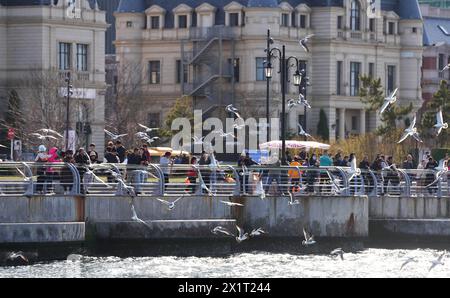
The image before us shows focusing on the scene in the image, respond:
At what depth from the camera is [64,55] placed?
11788 centimetres

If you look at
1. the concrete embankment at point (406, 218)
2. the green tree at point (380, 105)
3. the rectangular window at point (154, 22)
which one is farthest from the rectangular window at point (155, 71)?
the concrete embankment at point (406, 218)

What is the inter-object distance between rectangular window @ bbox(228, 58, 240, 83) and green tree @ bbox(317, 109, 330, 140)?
20.5ft

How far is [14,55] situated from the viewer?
116 metres

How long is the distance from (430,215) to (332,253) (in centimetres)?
844

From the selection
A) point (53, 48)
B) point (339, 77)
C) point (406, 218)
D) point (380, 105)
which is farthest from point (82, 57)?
point (406, 218)

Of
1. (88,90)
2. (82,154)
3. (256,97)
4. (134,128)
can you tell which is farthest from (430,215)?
(256,97)

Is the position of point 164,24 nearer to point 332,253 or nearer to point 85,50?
point 85,50

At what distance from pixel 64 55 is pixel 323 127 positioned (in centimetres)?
2362

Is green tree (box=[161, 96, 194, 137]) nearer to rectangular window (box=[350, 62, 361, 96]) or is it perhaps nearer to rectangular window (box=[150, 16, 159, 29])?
rectangular window (box=[150, 16, 159, 29])

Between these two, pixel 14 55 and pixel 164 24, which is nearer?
pixel 14 55

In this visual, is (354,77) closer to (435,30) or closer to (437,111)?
(435,30)

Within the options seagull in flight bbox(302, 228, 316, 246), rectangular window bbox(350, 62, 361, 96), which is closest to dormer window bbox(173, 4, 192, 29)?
rectangular window bbox(350, 62, 361, 96)
